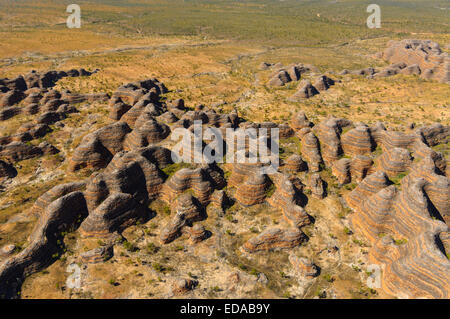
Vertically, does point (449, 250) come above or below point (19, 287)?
above

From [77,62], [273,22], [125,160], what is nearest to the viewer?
[125,160]

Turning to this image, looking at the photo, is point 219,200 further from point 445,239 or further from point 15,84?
point 15,84

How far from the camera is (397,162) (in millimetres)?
31969

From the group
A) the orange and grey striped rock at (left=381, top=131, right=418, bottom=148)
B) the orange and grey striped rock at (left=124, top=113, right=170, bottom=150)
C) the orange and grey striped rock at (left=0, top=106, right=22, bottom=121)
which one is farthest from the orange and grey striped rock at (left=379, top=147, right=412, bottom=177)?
the orange and grey striped rock at (left=0, top=106, right=22, bottom=121)

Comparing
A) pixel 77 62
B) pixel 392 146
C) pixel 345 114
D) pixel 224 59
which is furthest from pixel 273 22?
pixel 392 146

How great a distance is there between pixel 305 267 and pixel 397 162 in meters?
18.3

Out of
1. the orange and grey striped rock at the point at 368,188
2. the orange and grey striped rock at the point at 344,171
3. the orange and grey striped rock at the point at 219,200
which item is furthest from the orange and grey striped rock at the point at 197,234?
the orange and grey striped rock at the point at 344,171

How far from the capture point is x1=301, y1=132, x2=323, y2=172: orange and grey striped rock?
121 ft

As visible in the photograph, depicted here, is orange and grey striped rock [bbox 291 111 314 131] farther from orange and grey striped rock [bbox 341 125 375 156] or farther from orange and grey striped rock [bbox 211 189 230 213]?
orange and grey striped rock [bbox 211 189 230 213]

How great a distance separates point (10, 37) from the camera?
14375cm

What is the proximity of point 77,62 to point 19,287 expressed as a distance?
108 meters

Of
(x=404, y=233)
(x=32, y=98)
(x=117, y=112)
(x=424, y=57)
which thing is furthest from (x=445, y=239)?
(x=424, y=57)

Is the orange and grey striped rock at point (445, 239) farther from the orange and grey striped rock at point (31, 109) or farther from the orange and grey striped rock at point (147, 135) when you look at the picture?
the orange and grey striped rock at point (31, 109)

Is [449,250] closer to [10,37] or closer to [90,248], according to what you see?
[90,248]
